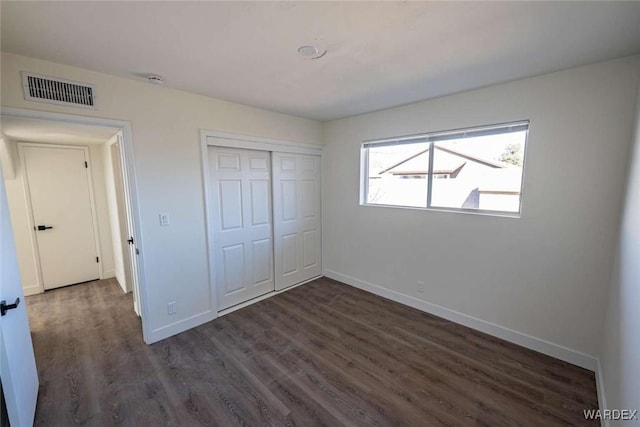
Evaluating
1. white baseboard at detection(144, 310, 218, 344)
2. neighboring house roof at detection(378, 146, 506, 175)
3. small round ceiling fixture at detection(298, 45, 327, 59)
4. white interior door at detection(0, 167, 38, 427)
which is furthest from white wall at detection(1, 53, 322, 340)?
neighboring house roof at detection(378, 146, 506, 175)

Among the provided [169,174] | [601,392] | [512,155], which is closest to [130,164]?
[169,174]

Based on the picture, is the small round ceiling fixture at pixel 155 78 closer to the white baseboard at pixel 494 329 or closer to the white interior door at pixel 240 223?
the white interior door at pixel 240 223

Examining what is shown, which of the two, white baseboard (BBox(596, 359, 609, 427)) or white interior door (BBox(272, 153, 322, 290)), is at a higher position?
white interior door (BBox(272, 153, 322, 290))

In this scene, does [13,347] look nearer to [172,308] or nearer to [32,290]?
[172,308]

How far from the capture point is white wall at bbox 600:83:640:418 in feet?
4.08

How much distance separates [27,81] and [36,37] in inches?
17.7

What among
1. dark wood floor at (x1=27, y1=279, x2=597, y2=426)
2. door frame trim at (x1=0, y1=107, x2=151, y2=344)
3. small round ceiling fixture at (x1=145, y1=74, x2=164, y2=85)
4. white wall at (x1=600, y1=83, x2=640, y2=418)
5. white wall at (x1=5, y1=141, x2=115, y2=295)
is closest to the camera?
white wall at (x1=600, y1=83, x2=640, y2=418)

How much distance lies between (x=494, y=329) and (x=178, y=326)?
3.21 m

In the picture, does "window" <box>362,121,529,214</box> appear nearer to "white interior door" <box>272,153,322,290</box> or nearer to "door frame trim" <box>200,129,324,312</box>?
"white interior door" <box>272,153,322,290</box>

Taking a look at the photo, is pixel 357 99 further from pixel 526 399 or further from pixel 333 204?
pixel 526 399

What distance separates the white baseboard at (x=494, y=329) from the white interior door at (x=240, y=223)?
1.48 meters

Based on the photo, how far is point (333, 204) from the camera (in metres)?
3.96

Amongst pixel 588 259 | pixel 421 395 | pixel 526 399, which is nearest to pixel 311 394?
pixel 421 395

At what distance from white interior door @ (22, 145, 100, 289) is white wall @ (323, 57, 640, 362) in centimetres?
444
